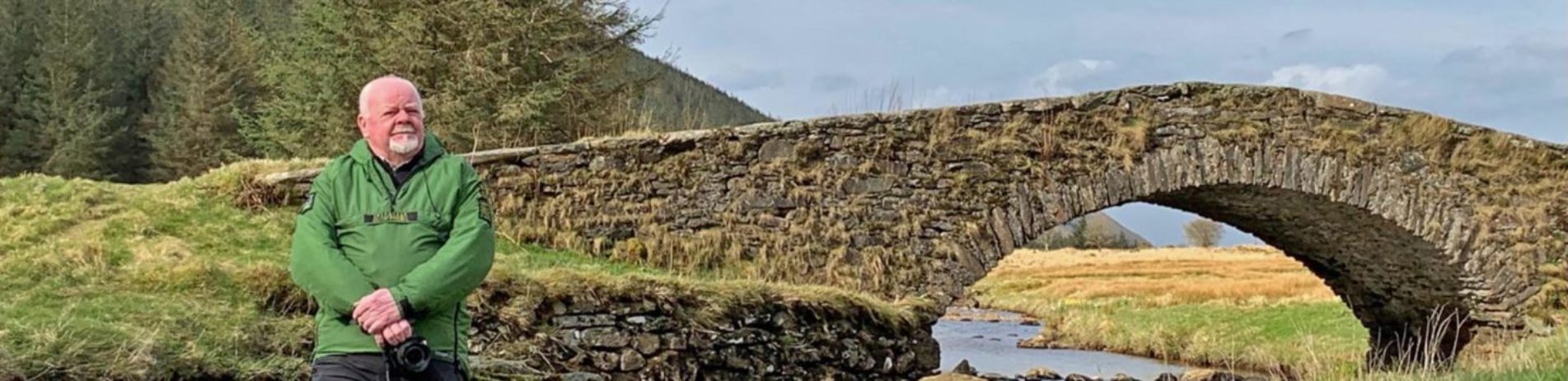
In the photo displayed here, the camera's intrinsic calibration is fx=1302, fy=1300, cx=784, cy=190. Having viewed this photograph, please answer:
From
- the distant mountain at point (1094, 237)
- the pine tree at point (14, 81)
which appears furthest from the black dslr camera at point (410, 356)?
the distant mountain at point (1094, 237)

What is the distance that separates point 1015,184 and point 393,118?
6685 millimetres

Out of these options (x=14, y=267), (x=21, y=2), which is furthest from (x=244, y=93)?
(x=14, y=267)

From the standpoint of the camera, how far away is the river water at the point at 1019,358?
15766 millimetres

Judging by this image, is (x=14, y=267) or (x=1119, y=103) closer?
(x=14, y=267)

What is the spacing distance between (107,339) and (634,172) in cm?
412

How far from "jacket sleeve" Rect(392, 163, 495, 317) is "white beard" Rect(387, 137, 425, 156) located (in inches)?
5.7

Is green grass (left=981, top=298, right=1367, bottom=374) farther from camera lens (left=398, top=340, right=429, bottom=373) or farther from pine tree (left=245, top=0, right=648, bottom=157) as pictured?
camera lens (left=398, top=340, right=429, bottom=373)

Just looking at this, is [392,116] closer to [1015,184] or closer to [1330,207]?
[1015,184]

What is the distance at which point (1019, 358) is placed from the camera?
687 inches

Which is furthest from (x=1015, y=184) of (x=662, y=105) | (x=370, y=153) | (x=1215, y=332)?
(x=1215, y=332)

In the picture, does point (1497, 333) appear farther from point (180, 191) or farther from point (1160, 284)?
point (1160, 284)

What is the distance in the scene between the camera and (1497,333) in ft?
34.6

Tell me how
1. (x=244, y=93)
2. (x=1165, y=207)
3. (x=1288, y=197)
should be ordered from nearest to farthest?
(x=1288, y=197) < (x=1165, y=207) < (x=244, y=93)

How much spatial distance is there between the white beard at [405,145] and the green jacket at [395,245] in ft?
0.22
